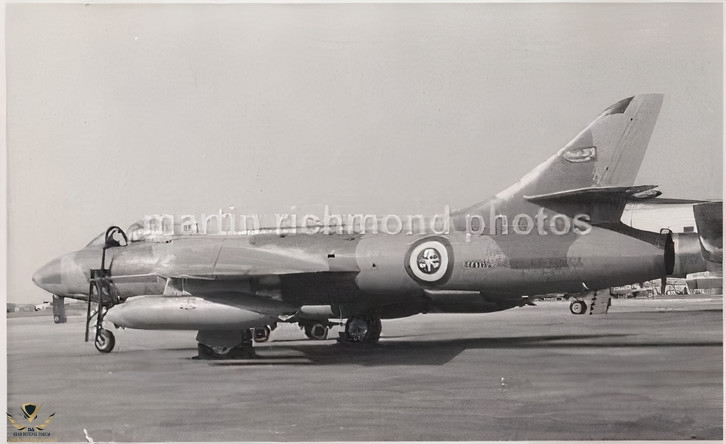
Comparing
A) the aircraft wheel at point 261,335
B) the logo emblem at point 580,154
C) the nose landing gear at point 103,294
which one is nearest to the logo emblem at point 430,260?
the logo emblem at point 580,154

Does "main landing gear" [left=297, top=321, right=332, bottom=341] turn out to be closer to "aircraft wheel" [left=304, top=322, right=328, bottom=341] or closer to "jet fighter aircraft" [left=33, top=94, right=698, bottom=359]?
"aircraft wheel" [left=304, top=322, right=328, bottom=341]

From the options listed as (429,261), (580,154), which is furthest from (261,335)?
(580,154)

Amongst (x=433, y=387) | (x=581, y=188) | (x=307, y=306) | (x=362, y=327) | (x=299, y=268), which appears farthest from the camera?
(x=362, y=327)

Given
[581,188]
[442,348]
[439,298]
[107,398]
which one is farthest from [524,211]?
[107,398]

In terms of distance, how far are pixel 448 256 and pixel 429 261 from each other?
0.22 meters

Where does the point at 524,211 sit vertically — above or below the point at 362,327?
above

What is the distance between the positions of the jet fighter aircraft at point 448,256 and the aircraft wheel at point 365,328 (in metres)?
1.29

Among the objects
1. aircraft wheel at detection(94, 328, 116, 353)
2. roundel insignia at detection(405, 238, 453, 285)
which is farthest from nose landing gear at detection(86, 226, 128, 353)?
roundel insignia at detection(405, 238, 453, 285)

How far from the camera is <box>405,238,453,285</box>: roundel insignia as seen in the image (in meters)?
8.60

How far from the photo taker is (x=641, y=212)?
10.1 metres

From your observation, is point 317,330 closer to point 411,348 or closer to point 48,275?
point 411,348

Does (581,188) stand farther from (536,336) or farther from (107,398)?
(107,398)

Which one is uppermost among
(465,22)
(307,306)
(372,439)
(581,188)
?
(465,22)

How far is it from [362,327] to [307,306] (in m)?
1.35
